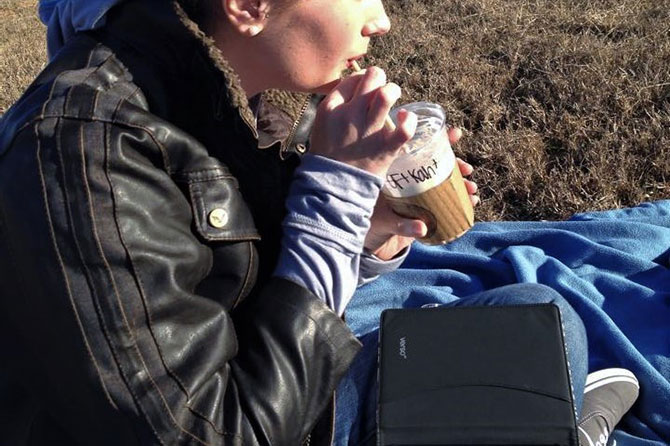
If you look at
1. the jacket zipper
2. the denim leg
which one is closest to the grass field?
the denim leg

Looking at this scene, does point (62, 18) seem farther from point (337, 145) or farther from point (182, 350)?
point (182, 350)

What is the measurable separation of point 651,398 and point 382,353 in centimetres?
99

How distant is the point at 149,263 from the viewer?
1.27 metres

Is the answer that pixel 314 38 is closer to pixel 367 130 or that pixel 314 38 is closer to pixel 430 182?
pixel 367 130

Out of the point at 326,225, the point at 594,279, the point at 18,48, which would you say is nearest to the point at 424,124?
the point at 326,225

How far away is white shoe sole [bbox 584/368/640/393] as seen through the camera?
212 centimetres

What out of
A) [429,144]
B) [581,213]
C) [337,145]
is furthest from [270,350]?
[581,213]

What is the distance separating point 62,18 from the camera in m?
1.66

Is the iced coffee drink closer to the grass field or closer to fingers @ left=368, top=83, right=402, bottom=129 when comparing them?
fingers @ left=368, top=83, right=402, bottom=129

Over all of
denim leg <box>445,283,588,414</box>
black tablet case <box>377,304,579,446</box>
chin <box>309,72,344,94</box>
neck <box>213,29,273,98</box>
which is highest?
neck <box>213,29,273,98</box>

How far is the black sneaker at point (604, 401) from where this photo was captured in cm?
198

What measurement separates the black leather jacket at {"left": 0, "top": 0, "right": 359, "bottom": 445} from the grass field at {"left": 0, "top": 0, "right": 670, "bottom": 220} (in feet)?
5.83

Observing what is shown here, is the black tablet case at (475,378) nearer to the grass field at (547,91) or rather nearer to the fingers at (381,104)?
the fingers at (381,104)

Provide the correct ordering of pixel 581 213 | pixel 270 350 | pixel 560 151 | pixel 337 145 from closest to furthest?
pixel 270 350 → pixel 337 145 → pixel 581 213 → pixel 560 151
